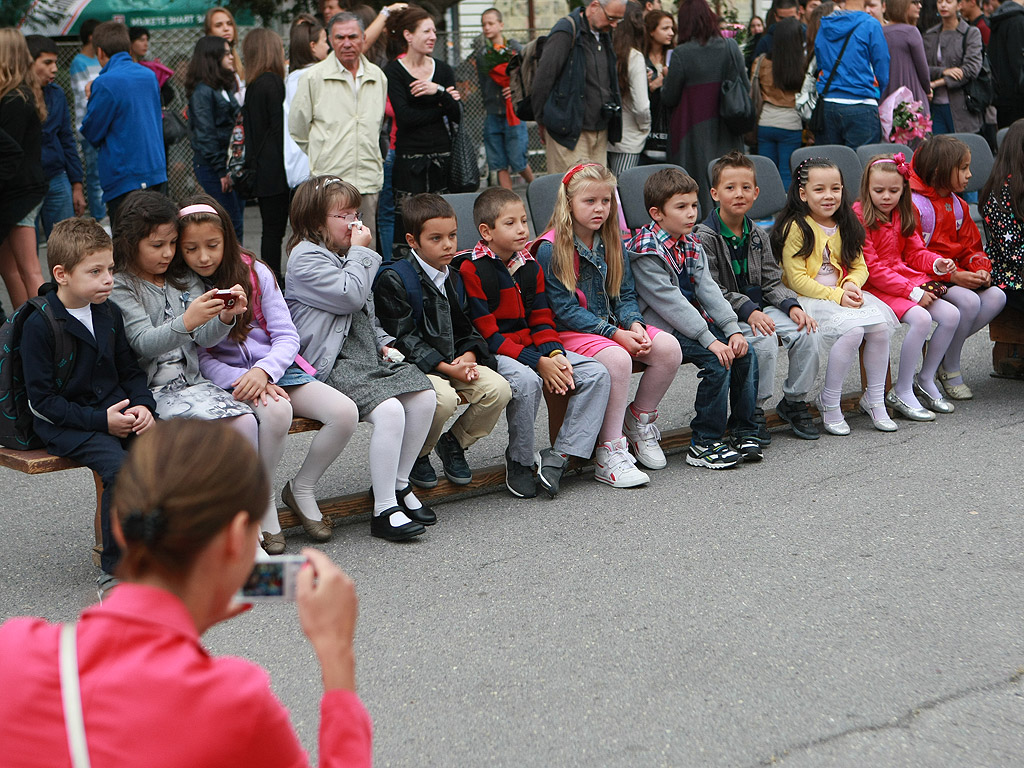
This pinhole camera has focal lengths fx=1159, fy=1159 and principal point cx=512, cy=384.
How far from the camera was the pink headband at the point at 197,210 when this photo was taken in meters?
4.30

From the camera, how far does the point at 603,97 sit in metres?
8.62

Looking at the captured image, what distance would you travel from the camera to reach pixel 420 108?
26.5 ft

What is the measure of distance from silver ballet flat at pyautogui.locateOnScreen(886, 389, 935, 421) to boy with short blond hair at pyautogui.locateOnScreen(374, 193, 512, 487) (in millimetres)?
2289

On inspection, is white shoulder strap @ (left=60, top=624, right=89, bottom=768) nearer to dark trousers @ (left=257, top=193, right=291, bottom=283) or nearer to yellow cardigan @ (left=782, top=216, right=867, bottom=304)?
yellow cardigan @ (left=782, top=216, right=867, bottom=304)

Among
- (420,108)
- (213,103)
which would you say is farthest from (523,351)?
(213,103)

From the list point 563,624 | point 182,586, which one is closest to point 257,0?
point 563,624

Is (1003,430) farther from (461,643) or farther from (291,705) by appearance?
(291,705)

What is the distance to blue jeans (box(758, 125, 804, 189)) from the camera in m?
9.79

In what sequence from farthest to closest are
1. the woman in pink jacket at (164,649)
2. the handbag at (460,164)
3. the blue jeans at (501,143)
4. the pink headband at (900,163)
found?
the blue jeans at (501,143) → the handbag at (460,164) → the pink headband at (900,163) → the woman in pink jacket at (164,649)

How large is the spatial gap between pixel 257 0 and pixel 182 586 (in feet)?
50.6

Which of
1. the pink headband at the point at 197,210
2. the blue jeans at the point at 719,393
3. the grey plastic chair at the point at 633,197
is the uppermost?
the pink headband at the point at 197,210

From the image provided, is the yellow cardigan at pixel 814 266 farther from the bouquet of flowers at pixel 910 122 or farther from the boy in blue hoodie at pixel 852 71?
the bouquet of flowers at pixel 910 122

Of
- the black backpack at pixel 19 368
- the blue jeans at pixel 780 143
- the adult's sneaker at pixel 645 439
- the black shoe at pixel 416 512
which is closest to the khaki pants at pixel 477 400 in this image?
the black shoe at pixel 416 512

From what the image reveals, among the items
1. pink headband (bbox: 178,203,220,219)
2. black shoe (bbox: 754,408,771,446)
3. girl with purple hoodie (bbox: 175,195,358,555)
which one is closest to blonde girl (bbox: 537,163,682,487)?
black shoe (bbox: 754,408,771,446)
